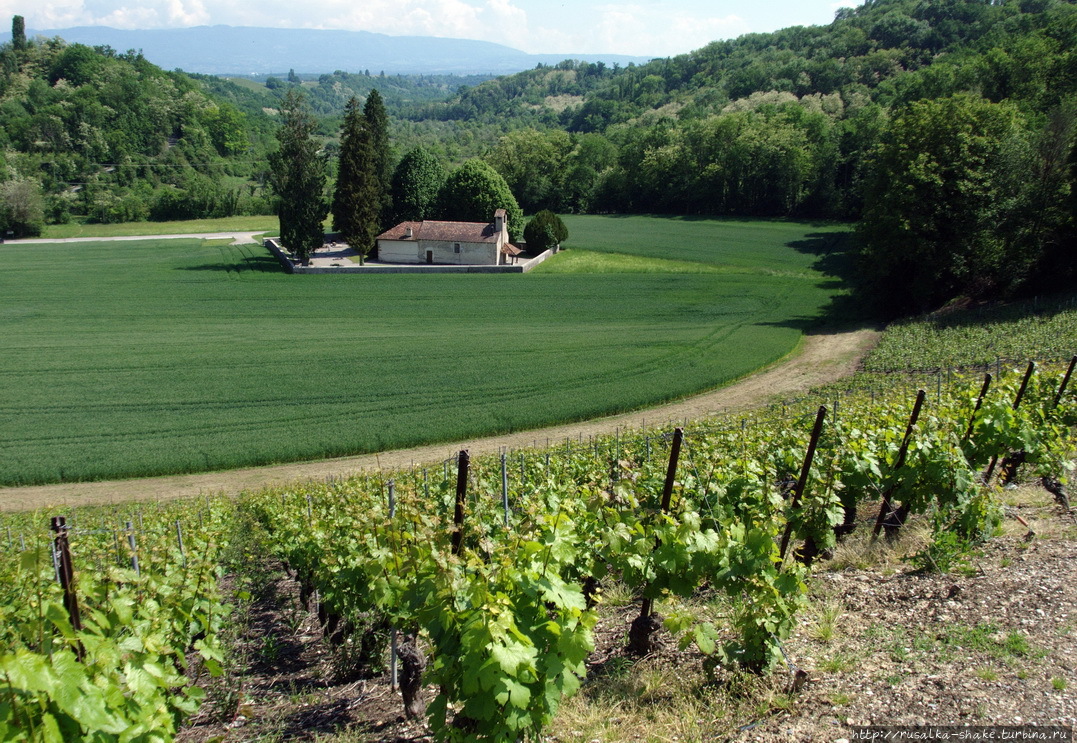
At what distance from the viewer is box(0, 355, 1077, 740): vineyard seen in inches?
182

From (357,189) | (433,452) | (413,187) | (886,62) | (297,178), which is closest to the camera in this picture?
(433,452)

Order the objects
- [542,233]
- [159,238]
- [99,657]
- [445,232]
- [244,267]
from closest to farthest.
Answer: [99,657]
[244,267]
[445,232]
[542,233]
[159,238]

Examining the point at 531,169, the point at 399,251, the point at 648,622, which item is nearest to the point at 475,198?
the point at 399,251

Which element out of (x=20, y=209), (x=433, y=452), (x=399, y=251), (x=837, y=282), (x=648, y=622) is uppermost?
(x=20, y=209)

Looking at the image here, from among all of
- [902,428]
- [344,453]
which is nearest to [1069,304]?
[902,428]

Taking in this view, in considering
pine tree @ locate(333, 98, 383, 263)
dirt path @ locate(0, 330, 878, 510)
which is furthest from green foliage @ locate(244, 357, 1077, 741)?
pine tree @ locate(333, 98, 383, 263)

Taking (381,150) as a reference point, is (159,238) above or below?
below

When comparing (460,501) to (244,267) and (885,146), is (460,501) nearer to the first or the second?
(885,146)

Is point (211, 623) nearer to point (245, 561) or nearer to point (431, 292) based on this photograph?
point (245, 561)

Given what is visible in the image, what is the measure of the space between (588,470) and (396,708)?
7014 mm

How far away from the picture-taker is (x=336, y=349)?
34.0 meters

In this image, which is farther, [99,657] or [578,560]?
[578,560]

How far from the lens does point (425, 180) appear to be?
6247cm

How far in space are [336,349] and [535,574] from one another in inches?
1201
